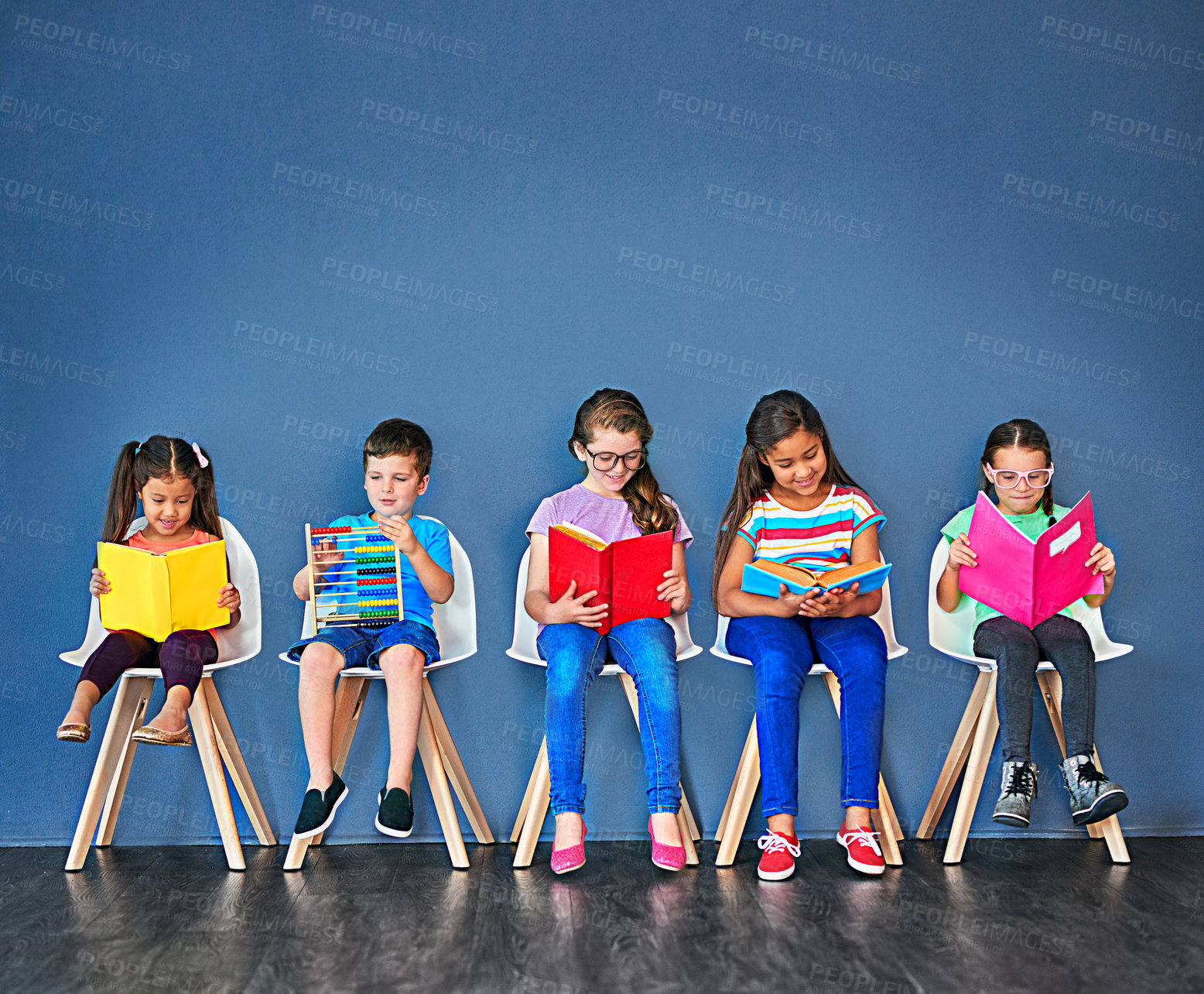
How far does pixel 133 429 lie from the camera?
8.67 feet

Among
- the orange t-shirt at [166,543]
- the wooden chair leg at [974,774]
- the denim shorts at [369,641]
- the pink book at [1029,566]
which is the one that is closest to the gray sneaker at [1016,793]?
the wooden chair leg at [974,774]

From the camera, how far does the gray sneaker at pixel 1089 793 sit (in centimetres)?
213

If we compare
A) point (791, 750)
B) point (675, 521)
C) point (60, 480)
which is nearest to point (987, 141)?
point (675, 521)

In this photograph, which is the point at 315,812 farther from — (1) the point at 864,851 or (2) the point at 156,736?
(1) the point at 864,851

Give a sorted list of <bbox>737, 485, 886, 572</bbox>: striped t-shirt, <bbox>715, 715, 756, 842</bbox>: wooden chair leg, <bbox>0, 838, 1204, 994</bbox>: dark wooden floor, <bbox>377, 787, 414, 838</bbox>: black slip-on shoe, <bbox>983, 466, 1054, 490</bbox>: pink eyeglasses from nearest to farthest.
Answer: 1. <bbox>0, 838, 1204, 994</bbox>: dark wooden floor
2. <bbox>377, 787, 414, 838</bbox>: black slip-on shoe
3. <bbox>715, 715, 756, 842</bbox>: wooden chair leg
4. <bbox>737, 485, 886, 572</bbox>: striped t-shirt
5. <bbox>983, 466, 1054, 490</bbox>: pink eyeglasses

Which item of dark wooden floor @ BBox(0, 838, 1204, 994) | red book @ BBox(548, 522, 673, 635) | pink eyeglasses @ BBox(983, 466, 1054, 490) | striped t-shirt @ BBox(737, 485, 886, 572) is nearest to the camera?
dark wooden floor @ BBox(0, 838, 1204, 994)

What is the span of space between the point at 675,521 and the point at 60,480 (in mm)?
1619

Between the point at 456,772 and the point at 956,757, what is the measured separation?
125 cm

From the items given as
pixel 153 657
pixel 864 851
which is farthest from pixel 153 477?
pixel 864 851

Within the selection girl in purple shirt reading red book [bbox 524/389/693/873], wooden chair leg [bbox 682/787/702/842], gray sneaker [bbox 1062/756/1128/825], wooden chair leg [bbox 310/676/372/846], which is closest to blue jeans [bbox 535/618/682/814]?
girl in purple shirt reading red book [bbox 524/389/693/873]

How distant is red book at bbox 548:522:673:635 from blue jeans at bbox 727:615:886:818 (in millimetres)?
268

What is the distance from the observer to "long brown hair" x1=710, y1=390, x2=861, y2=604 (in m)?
2.42

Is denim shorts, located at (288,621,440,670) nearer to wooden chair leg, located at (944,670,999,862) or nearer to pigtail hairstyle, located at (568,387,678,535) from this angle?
pigtail hairstyle, located at (568,387,678,535)

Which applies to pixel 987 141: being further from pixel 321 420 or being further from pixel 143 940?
pixel 143 940
